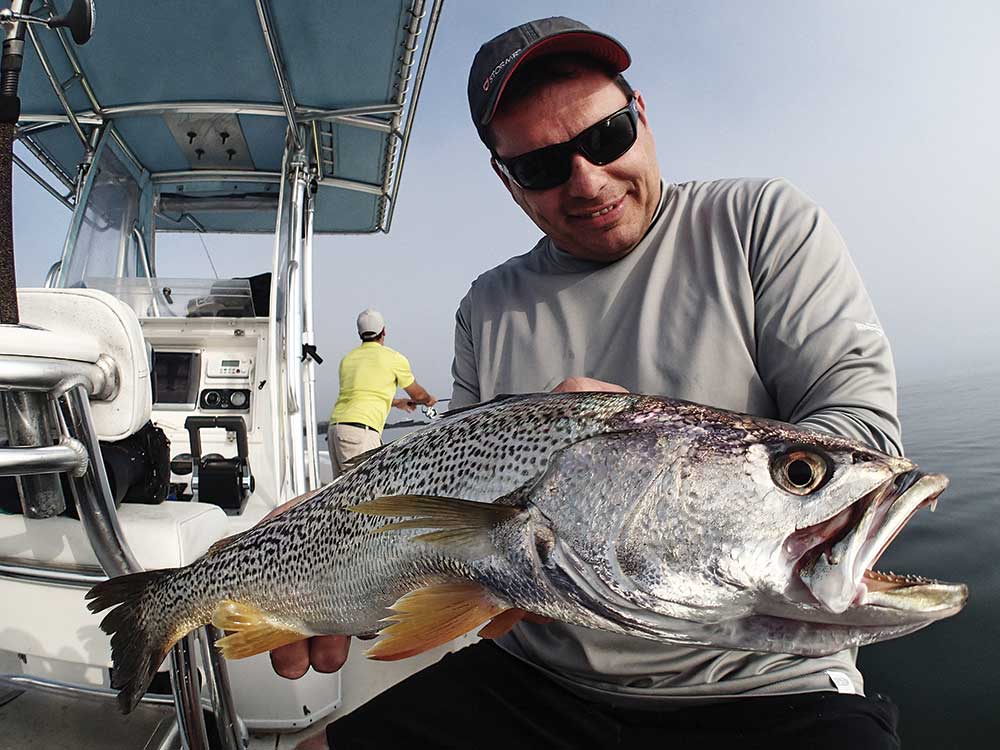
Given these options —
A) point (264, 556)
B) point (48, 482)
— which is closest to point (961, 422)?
point (264, 556)

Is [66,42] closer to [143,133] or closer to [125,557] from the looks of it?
[143,133]

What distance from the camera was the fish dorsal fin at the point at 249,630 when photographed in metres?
1.60

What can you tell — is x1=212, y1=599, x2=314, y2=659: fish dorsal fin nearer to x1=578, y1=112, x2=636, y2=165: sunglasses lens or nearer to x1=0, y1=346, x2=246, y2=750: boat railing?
x1=0, y1=346, x2=246, y2=750: boat railing

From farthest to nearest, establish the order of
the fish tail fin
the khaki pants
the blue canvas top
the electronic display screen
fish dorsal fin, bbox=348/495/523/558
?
the khaki pants, the electronic display screen, the blue canvas top, the fish tail fin, fish dorsal fin, bbox=348/495/523/558

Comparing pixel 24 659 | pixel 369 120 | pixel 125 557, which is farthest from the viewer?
pixel 369 120

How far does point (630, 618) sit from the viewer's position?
1.09 metres

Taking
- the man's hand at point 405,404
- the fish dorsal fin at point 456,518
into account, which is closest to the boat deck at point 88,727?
the fish dorsal fin at point 456,518

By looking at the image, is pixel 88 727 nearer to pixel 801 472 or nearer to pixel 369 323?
pixel 801 472

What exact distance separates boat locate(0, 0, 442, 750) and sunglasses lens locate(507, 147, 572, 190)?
1.38m

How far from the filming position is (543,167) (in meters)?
2.09

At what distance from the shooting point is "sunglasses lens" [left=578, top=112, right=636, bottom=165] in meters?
2.03

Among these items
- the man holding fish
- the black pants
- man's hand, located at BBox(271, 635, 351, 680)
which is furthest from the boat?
the man holding fish

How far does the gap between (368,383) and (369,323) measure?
2.76 ft

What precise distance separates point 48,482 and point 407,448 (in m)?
1.25
